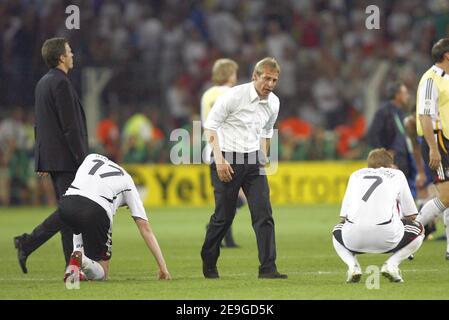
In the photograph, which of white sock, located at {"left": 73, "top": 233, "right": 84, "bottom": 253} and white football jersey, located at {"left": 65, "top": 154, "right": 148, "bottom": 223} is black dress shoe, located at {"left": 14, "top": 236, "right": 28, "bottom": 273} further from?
white football jersey, located at {"left": 65, "top": 154, "right": 148, "bottom": 223}

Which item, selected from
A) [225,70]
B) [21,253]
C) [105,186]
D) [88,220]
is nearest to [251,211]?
[105,186]

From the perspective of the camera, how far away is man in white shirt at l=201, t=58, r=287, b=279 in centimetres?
1126

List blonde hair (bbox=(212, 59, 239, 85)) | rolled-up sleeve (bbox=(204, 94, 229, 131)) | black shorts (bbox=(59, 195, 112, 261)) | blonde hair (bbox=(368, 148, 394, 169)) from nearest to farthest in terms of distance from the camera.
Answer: black shorts (bbox=(59, 195, 112, 261)) → blonde hair (bbox=(368, 148, 394, 169)) → rolled-up sleeve (bbox=(204, 94, 229, 131)) → blonde hair (bbox=(212, 59, 239, 85))

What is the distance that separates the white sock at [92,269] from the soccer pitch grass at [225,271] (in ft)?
0.56

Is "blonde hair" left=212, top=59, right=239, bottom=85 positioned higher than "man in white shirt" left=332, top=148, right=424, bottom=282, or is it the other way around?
"blonde hair" left=212, top=59, right=239, bottom=85

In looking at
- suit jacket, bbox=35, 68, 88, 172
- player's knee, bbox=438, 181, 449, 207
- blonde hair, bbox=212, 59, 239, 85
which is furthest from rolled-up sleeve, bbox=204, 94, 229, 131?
blonde hair, bbox=212, 59, 239, 85

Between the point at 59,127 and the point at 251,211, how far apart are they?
211 cm

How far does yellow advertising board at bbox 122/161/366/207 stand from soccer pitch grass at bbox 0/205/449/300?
539cm

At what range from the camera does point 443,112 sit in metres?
12.8

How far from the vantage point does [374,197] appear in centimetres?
1080

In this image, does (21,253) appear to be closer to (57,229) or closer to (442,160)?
(57,229)

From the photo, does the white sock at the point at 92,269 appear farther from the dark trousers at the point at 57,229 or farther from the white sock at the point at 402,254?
the white sock at the point at 402,254

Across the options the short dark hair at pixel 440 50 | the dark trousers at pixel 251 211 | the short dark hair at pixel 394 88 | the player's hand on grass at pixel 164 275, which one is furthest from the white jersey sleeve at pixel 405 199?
the short dark hair at pixel 394 88

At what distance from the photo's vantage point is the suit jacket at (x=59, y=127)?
1153 centimetres
